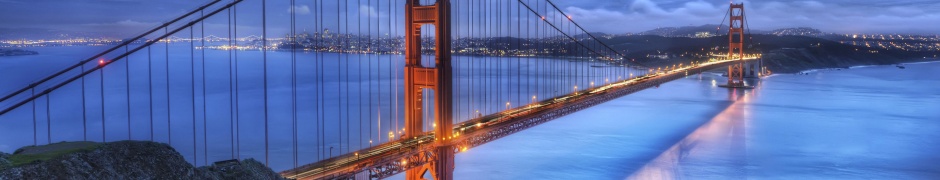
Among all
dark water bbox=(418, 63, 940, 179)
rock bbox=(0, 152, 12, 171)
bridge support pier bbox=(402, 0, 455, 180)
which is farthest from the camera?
dark water bbox=(418, 63, 940, 179)

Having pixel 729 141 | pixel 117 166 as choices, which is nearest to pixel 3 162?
pixel 117 166

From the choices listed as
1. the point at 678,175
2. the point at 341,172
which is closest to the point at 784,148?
the point at 678,175

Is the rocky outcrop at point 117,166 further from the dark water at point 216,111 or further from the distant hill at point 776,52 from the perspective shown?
the distant hill at point 776,52

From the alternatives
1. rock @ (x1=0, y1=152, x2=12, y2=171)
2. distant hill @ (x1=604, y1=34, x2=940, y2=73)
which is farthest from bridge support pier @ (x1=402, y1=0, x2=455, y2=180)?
distant hill @ (x1=604, y1=34, x2=940, y2=73)

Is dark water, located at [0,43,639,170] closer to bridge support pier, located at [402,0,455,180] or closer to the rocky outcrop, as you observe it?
bridge support pier, located at [402,0,455,180]

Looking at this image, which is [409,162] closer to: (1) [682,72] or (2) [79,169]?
(2) [79,169]

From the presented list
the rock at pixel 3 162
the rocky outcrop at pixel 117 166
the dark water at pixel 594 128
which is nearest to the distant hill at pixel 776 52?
the dark water at pixel 594 128

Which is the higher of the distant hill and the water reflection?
the distant hill
